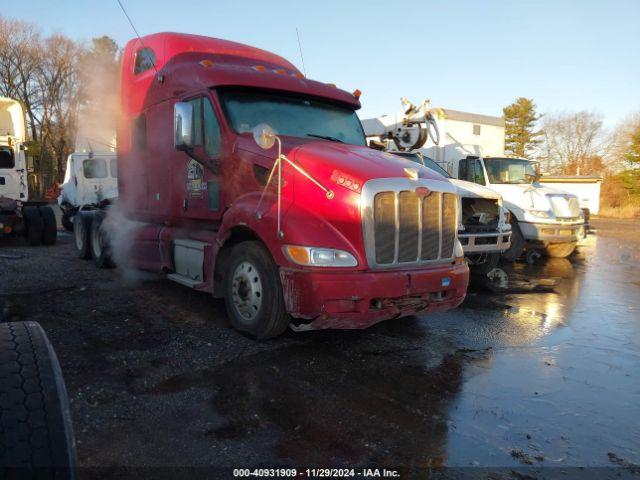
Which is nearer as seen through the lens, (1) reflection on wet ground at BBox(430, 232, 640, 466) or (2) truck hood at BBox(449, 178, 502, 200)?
(1) reflection on wet ground at BBox(430, 232, 640, 466)

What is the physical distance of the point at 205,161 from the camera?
5629mm

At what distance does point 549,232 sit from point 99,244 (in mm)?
9109

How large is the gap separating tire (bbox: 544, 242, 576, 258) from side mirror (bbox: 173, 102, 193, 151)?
31.1 feet

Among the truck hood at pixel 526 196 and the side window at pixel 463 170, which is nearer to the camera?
the truck hood at pixel 526 196

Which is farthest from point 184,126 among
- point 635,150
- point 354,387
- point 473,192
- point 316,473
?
point 635,150

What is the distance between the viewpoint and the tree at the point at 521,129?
58438mm

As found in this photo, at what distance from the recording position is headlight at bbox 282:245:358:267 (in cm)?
430

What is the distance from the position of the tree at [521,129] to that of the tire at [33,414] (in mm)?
61458

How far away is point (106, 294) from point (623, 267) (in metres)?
10.1

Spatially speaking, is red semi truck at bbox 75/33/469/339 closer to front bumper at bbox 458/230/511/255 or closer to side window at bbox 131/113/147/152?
side window at bbox 131/113/147/152

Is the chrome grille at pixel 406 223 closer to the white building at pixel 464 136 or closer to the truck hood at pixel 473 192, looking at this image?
the truck hood at pixel 473 192

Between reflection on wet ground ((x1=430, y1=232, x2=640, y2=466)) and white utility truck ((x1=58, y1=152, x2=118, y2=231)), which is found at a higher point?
white utility truck ((x1=58, y1=152, x2=118, y2=231))

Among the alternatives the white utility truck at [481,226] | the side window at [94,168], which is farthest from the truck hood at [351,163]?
the side window at [94,168]

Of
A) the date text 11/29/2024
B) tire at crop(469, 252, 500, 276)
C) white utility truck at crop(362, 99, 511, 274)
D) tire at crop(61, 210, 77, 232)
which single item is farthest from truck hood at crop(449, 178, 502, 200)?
tire at crop(61, 210, 77, 232)
